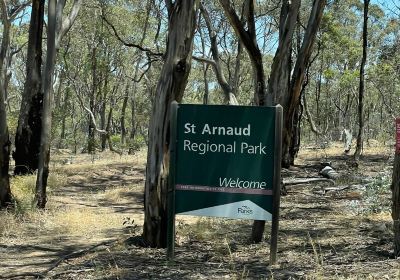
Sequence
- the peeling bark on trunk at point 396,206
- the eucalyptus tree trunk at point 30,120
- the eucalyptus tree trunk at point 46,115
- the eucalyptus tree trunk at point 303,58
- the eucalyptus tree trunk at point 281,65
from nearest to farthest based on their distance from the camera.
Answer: the peeling bark on trunk at point 396,206
the eucalyptus tree trunk at point 46,115
the eucalyptus tree trunk at point 281,65
the eucalyptus tree trunk at point 303,58
the eucalyptus tree trunk at point 30,120

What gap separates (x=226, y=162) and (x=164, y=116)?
1270 mm

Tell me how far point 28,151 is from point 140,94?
34427 mm

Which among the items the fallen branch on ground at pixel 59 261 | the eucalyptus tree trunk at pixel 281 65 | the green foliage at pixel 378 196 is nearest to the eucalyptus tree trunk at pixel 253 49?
the eucalyptus tree trunk at pixel 281 65

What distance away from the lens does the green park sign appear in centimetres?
533

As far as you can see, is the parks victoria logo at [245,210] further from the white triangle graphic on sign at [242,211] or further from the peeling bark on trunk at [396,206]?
the peeling bark on trunk at [396,206]

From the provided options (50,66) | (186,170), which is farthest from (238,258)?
(50,66)

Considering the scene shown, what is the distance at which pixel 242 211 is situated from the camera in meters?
5.34

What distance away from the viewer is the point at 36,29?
13.0 metres

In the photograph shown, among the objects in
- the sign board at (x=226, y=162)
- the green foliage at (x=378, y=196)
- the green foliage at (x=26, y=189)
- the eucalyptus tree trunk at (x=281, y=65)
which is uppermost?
the eucalyptus tree trunk at (x=281, y=65)

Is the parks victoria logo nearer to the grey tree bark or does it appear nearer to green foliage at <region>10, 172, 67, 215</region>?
green foliage at <region>10, 172, 67, 215</region>

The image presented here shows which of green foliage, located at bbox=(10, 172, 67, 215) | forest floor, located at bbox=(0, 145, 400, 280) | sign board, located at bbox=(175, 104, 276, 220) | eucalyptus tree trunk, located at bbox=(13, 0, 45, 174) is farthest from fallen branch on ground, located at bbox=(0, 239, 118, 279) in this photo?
eucalyptus tree trunk, located at bbox=(13, 0, 45, 174)

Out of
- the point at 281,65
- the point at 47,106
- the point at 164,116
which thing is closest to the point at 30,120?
the point at 47,106

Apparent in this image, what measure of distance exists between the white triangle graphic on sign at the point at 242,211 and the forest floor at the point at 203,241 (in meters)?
0.42

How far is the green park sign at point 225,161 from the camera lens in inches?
210
